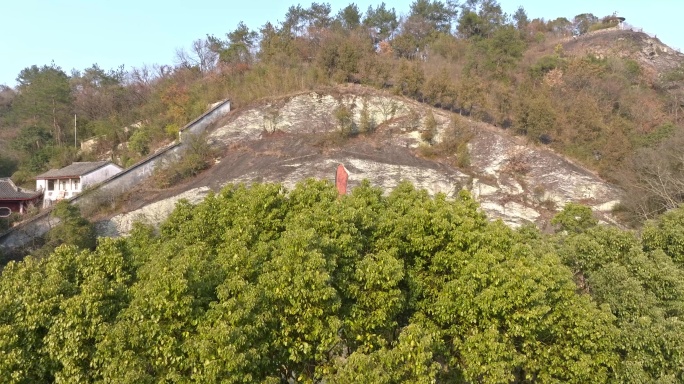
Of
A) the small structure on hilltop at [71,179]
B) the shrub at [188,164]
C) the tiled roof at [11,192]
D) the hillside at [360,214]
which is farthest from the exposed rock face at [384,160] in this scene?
the tiled roof at [11,192]

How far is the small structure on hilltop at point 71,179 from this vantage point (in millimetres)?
23781

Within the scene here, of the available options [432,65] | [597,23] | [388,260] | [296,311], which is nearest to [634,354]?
[388,260]

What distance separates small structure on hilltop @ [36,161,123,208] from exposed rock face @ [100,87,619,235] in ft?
17.1

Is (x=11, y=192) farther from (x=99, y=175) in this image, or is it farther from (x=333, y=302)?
(x=333, y=302)

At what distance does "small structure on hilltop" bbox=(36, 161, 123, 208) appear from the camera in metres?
23.8

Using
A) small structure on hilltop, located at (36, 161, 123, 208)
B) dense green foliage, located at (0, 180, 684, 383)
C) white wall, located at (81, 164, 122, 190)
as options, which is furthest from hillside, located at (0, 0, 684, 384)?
white wall, located at (81, 164, 122, 190)

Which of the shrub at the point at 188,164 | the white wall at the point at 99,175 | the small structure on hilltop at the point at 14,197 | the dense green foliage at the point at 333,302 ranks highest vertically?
the dense green foliage at the point at 333,302

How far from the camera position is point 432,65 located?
32594mm

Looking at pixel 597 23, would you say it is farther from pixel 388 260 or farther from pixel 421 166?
pixel 388 260

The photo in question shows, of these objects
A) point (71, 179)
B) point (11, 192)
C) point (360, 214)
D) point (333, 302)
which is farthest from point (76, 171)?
point (333, 302)

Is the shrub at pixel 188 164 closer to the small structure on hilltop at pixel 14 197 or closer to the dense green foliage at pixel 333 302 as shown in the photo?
the small structure on hilltop at pixel 14 197

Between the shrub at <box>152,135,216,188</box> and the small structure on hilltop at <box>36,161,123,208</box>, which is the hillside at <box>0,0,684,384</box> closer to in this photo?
the shrub at <box>152,135,216,188</box>

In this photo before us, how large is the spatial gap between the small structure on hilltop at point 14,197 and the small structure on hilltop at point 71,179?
734 millimetres

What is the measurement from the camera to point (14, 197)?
917 inches
